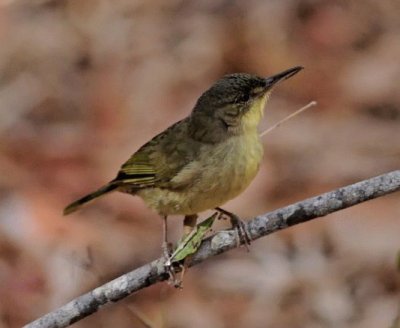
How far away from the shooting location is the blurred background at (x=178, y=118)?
703cm

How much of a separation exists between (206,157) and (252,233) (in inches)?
40.7

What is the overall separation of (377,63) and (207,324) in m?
2.99

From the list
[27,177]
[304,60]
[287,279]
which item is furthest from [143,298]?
[304,60]

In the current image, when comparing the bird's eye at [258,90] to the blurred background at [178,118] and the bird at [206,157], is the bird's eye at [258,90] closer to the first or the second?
Answer: the bird at [206,157]

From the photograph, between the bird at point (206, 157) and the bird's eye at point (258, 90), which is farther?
the bird's eye at point (258, 90)

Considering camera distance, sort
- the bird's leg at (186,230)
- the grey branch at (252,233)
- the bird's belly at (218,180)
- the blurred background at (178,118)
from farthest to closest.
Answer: the blurred background at (178,118) < the bird's belly at (218,180) < the bird's leg at (186,230) < the grey branch at (252,233)

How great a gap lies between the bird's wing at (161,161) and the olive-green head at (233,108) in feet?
0.29

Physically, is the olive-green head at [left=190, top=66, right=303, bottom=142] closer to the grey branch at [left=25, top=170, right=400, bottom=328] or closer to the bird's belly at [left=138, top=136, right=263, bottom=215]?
the bird's belly at [left=138, top=136, right=263, bottom=215]

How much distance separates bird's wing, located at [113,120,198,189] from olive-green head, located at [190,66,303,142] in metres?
0.09

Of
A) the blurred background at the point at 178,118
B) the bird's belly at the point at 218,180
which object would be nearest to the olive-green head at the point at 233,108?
the bird's belly at the point at 218,180

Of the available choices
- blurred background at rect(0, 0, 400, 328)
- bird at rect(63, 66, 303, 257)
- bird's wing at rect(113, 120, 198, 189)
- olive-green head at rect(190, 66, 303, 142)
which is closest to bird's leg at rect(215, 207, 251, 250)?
bird at rect(63, 66, 303, 257)

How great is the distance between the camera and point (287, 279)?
7117 mm

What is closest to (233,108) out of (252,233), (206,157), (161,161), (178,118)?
(206,157)

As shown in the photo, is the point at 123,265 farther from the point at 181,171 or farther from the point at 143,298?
the point at 181,171
